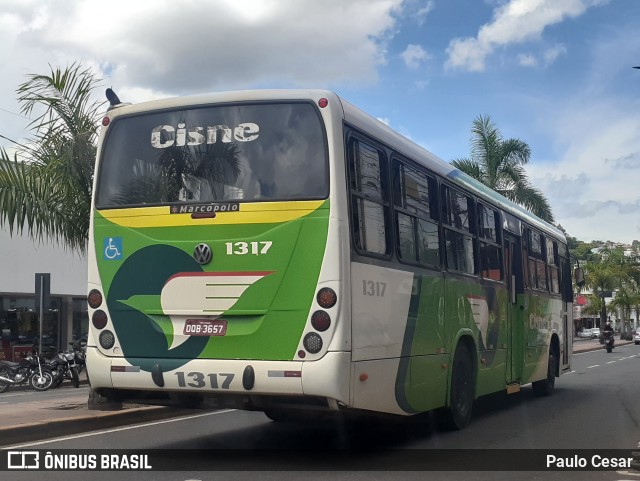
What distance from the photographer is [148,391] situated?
26.7 ft

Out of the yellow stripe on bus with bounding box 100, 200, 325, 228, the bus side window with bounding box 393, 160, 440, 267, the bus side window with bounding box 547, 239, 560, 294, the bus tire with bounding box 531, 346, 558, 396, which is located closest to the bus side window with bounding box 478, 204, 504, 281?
the bus side window with bounding box 393, 160, 440, 267

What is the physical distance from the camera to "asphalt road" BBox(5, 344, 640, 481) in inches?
311

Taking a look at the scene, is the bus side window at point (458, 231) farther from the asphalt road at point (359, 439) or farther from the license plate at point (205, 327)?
the license plate at point (205, 327)

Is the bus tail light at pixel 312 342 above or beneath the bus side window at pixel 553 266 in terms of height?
beneath

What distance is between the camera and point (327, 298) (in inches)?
299

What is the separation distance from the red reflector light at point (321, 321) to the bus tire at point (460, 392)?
11.3 feet

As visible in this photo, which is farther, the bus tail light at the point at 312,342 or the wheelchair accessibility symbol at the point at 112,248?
the wheelchair accessibility symbol at the point at 112,248

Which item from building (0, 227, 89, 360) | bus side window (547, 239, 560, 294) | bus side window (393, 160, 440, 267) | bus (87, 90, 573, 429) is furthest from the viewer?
building (0, 227, 89, 360)

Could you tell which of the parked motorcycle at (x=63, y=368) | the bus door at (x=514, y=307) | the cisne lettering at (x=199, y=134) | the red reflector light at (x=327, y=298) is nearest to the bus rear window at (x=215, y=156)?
the cisne lettering at (x=199, y=134)

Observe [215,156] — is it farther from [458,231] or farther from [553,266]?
[553,266]

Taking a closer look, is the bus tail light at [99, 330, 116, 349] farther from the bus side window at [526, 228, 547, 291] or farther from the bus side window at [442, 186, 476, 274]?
the bus side window at [526, 228, 547, 291]

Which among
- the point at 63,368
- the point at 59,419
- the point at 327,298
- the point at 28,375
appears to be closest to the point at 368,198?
the point at 327,298

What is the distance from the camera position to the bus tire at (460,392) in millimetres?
10664

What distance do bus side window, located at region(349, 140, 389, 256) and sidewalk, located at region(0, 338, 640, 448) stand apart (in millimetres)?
3605
